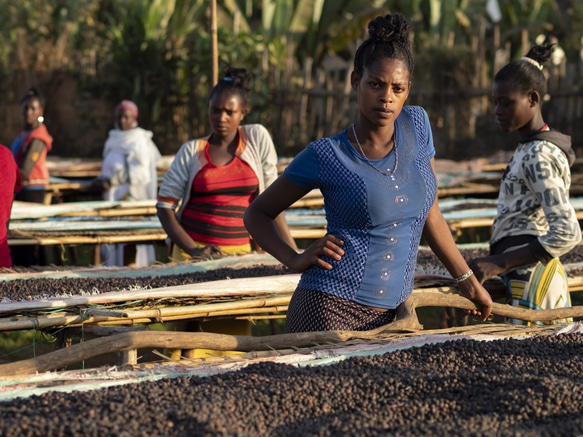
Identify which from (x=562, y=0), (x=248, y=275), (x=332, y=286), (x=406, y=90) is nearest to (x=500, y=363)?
(x=332, y=286)

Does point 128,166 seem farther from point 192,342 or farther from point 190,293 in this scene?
point 192,342

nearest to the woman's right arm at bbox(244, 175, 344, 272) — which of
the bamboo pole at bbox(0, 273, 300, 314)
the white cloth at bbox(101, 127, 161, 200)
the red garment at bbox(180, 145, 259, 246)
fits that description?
the bamboo pole at bbox(0, 273, 300, 314)

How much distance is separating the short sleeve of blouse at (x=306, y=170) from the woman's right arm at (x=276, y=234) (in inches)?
0.7

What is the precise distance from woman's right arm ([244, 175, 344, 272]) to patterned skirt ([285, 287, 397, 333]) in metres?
0.09

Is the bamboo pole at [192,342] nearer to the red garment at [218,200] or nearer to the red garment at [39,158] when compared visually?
the red garment at [218,200]

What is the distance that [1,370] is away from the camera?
1.78 metres

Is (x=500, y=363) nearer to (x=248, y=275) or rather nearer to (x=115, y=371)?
(x=115, y=371)

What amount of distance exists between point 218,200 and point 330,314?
1608mm

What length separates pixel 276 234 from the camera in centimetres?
229

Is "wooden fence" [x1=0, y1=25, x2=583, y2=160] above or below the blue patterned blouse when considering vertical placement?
above

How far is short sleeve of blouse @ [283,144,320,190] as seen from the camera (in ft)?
7.07

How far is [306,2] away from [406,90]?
12.8 meters

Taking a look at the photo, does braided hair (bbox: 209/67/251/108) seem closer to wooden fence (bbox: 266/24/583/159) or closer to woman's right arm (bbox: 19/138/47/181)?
woman's right arm (bbox: 19/138/47/181)

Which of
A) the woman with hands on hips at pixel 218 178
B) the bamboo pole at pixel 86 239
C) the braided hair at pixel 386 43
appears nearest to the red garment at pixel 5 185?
the woman with hands on hips at pixel 218 178
